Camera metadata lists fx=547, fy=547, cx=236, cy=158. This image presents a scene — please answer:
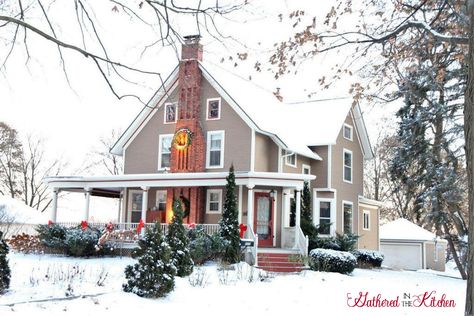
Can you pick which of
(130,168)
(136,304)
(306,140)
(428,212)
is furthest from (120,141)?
(136,304)

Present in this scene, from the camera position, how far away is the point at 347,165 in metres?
27.3

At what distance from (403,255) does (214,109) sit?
51.9 feet

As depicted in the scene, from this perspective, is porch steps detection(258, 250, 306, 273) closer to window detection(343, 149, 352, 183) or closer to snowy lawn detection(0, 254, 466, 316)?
snowy lawn detection(0, 254, 466, 316)

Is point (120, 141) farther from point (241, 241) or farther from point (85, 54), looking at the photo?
point (85, 54)

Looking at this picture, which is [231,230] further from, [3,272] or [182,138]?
[3,272]

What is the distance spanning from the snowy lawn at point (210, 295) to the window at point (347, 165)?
11132mm

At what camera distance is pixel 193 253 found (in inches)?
648

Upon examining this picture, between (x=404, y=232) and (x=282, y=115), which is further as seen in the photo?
(x=404, y=232)

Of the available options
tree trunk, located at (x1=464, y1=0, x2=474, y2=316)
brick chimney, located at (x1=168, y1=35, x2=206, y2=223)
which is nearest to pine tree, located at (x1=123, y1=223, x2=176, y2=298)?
tree trunk, located at (x1=464, y1=0, x2=474, y2=316)

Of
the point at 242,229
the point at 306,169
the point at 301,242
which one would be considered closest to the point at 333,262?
the point at 301,242

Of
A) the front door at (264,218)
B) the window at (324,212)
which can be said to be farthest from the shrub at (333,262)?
the window at (324,212)

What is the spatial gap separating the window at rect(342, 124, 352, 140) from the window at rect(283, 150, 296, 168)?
13.8 feet

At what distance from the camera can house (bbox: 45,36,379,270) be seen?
2180cm

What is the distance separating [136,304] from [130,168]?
15009 mm
